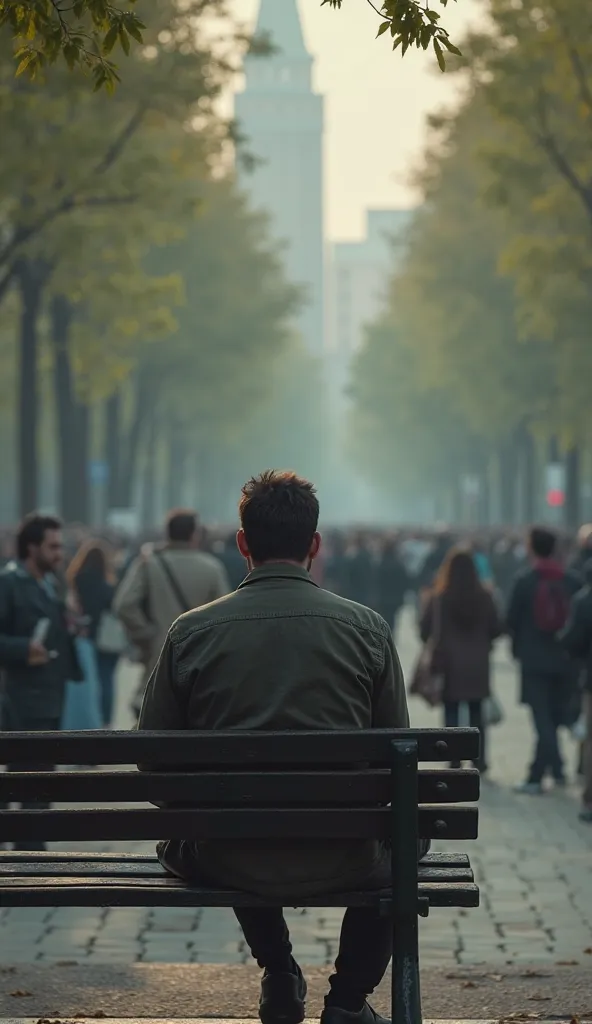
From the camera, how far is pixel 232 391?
53.2 metres

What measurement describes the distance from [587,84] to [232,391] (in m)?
31.4

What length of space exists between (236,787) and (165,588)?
23.3ft

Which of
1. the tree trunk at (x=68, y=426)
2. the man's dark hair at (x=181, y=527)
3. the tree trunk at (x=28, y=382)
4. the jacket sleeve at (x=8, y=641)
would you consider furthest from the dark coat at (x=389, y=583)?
the jacket sleeve at (x=8, y=641)

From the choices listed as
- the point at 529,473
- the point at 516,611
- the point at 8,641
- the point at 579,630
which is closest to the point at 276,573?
Result: the point at 8,641

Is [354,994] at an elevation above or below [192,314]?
below

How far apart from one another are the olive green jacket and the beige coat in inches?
267

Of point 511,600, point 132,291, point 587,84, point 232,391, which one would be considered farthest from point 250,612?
point 232,391

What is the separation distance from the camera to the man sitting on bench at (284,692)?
513cm

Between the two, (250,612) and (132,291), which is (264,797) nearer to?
(250,612)

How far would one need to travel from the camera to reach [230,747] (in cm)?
501

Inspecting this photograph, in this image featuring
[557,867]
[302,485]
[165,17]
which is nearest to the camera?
[302,485]

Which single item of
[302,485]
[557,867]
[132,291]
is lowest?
[557,867]

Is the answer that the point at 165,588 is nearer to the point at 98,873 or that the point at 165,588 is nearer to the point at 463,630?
the point at 463,630

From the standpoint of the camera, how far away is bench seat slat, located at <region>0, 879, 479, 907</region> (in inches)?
201
